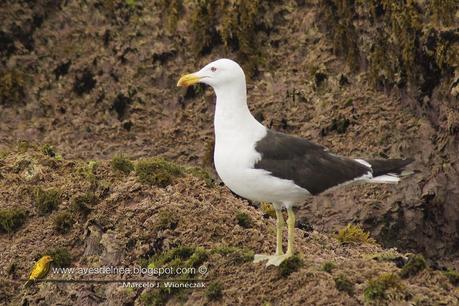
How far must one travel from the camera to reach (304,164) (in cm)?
936

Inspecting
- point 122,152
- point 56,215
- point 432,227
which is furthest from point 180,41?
point 56,215

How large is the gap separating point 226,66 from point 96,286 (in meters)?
2.65

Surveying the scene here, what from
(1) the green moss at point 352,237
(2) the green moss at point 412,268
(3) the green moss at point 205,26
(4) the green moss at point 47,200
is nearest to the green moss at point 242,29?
(3) the green moss at point 205,26

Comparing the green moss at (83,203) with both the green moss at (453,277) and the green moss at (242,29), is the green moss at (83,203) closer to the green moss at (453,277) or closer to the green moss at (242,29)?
the green moss at (453,277)

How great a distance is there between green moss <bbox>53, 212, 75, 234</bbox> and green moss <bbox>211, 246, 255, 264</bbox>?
2.08 meters

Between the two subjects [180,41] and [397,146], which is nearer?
[397,146]

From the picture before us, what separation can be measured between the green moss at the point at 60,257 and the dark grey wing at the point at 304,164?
2726 mm

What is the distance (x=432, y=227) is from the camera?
14.9 m

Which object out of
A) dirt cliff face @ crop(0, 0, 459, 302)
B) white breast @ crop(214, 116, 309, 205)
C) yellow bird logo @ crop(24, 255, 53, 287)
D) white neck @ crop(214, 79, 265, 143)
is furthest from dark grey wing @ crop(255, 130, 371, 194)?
dirt cliff face @ crop(0, 0, 459, 302)

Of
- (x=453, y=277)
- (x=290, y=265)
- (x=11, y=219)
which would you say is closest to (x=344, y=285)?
(x=290, y=265)

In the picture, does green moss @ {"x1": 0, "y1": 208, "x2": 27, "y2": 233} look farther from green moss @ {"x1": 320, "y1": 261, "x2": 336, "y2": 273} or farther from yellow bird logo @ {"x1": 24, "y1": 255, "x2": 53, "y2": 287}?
green moss @ {"x1": 320, "y1": 261, "x2": 336, "y2": 273}

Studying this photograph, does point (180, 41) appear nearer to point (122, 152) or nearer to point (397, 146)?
point (122, 152)

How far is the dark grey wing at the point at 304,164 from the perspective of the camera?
9148 millimetres

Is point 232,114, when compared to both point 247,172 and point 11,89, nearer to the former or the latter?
point 247,172
